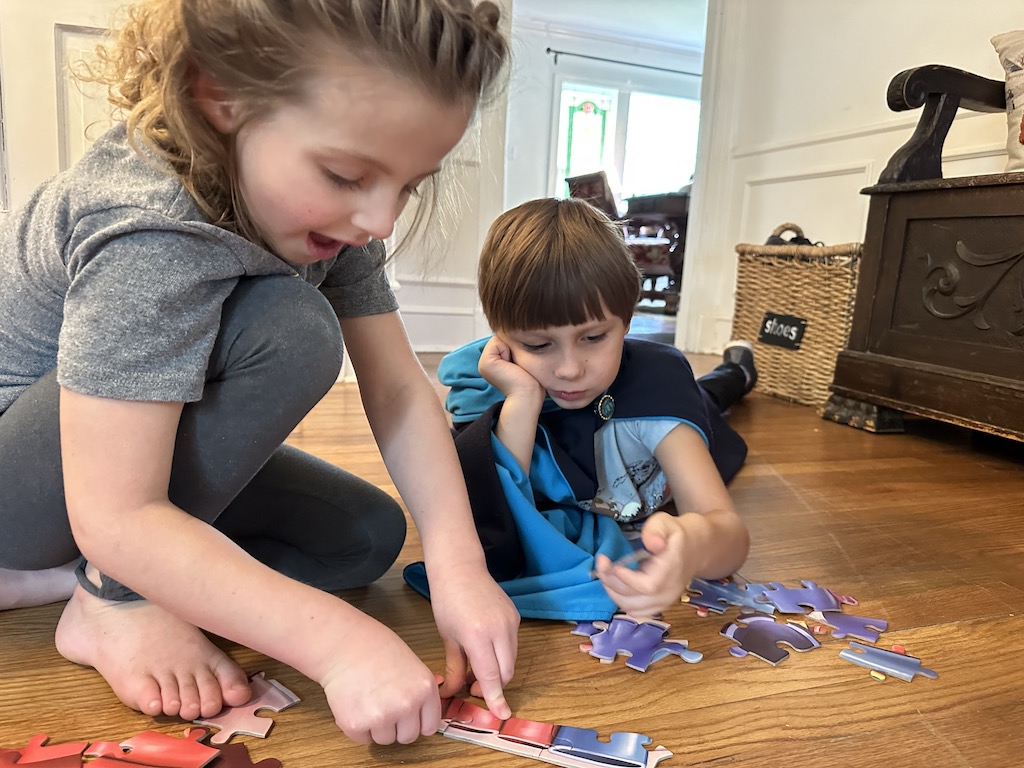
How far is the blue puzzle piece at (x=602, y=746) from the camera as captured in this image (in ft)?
1.87

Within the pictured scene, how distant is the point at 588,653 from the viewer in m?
0.73

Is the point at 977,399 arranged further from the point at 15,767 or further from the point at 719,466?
the point at 15,767

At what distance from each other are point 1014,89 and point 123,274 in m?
1.84

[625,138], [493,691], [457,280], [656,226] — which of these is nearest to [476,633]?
[493,691]

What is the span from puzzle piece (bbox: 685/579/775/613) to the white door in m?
1.87

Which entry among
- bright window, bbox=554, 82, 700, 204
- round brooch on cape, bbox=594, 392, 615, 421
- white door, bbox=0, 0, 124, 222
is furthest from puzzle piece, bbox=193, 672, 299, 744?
bright window, bbox=554, 82, 700, 204

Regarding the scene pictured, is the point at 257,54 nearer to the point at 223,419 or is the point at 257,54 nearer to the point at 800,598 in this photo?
the point at 223,419

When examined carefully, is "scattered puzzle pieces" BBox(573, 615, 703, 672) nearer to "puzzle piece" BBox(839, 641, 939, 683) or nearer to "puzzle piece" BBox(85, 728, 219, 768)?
"puzzle piece" BBox(839, 641, 939, 683)

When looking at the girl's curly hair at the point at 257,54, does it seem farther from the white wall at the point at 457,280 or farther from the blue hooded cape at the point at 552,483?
the white wall at the point at 457,280

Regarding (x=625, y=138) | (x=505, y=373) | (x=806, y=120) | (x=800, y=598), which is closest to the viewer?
(x=800, y=598)

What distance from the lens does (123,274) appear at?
515mm

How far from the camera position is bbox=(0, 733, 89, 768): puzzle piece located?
534 mm

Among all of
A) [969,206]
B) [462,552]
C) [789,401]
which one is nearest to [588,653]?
[462,552]

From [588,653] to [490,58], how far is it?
1.77 ft
